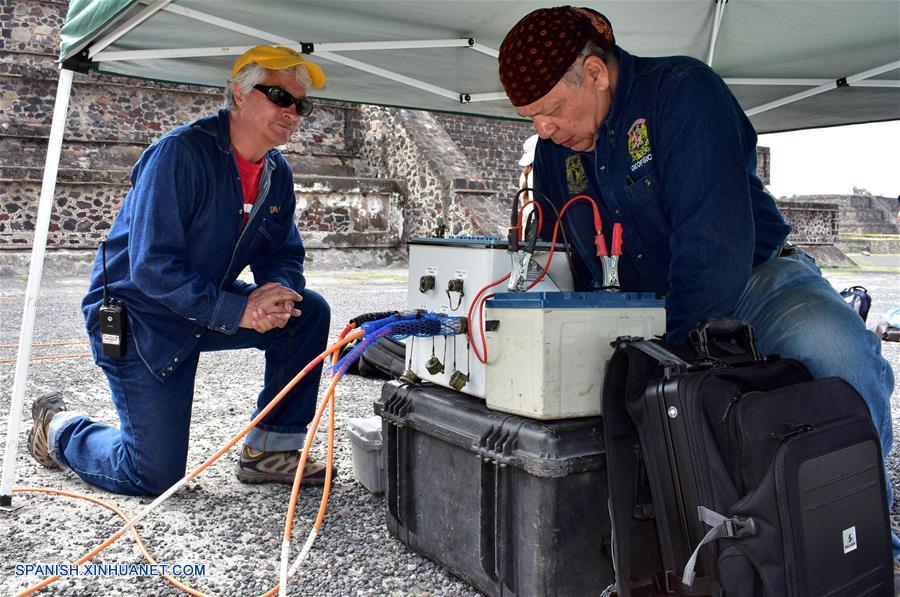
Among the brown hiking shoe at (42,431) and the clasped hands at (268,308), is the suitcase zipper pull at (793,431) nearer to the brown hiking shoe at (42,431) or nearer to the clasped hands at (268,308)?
the clasped hands at (268,308)

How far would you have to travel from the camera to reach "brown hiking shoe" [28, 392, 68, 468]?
2688 millimetres

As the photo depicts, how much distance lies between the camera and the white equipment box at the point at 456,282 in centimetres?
179

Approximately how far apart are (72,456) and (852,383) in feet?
7.56

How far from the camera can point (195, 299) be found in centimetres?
226

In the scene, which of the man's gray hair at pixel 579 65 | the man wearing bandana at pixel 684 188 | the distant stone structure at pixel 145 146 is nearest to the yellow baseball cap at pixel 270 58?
the man wearing bandana at pixel 684 188

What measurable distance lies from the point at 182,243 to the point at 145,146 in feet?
38.5

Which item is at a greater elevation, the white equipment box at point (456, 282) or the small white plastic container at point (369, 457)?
the white equipment box at point (456, 282)

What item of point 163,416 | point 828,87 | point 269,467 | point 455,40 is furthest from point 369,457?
point 828,87

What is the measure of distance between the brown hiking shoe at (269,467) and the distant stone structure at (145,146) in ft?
28.5

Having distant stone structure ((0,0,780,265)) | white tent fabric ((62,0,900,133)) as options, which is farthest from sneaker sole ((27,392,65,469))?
distant stone structure ((0,0,780,265))

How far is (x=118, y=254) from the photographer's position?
95.6 inches

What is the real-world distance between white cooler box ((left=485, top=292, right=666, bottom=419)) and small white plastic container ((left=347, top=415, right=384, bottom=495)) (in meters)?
0.82

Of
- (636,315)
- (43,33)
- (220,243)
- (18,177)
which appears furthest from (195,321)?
(43,33)

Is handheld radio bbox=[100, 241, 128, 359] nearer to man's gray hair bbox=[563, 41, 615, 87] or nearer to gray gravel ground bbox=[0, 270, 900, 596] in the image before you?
gray gravel ground bbox=[0, 270, 900, 596]
